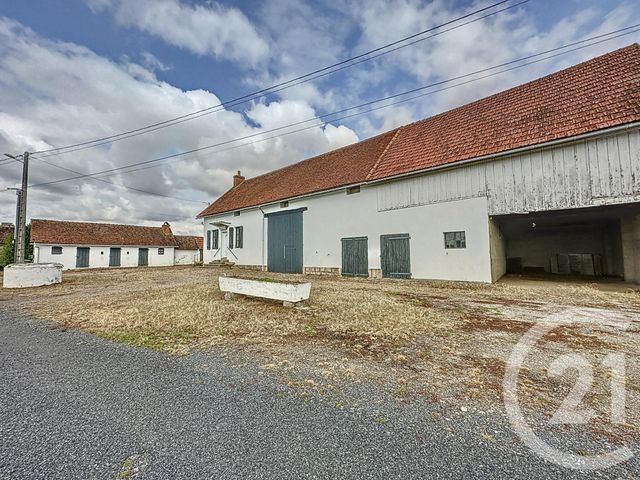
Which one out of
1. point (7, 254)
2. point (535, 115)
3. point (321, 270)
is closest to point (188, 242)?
point (7, 254)

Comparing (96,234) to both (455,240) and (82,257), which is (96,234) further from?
(455,240)

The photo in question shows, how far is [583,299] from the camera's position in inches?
319

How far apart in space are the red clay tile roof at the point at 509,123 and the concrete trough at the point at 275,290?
28.7 ft

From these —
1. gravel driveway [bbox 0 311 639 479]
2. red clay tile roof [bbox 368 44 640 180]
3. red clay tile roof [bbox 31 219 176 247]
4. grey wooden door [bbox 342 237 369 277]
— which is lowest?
gravel driveway [bbox 0 311 639 479]

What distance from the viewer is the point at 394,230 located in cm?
1371

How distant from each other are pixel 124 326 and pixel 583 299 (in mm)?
11643

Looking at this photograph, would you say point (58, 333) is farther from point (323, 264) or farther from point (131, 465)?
point (323, 264)

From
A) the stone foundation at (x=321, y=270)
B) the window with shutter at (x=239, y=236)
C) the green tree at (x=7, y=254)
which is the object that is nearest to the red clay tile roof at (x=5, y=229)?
the green tree at (x=7, y=254)

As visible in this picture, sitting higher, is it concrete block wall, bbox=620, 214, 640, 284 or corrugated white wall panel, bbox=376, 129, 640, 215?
corrugated white wall panel, bbox=376, 129, 640, 215

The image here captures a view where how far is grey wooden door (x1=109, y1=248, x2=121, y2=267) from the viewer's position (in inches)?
1308

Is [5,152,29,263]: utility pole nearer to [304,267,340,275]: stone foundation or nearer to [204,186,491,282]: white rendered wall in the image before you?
[204,186,491,282]: white rendered wall

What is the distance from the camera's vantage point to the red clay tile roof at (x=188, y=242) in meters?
41.1

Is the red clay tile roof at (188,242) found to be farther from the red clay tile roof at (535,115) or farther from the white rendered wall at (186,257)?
the red clay tile roof at (535,115)

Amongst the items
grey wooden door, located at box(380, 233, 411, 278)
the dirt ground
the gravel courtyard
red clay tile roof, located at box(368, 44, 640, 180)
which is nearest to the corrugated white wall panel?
red clay tile roof, located at box(368, 44, 640, 180)
